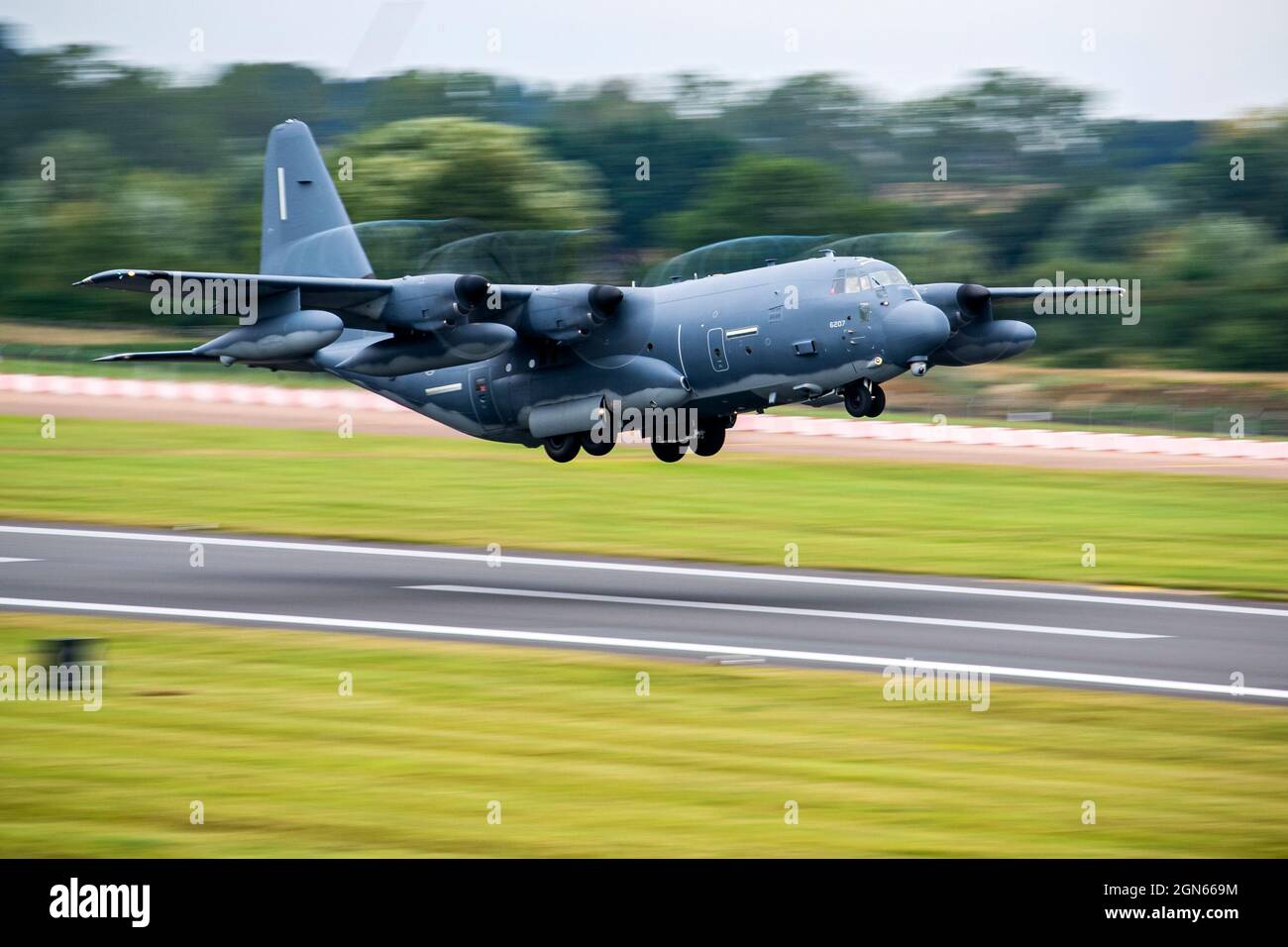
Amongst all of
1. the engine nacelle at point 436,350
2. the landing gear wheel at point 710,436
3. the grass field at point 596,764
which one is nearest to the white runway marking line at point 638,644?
the grass field at point 596,764

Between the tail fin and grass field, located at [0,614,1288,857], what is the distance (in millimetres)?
12478

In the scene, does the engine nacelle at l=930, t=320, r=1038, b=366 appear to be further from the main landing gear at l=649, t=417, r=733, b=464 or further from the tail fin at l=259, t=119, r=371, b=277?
the tail fin at l=259, t=119, r=371, b=277

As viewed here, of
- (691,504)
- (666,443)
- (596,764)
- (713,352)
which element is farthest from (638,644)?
(691,504)

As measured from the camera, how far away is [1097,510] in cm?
4112

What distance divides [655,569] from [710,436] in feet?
11.1

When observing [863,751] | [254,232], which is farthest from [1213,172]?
[863,751]

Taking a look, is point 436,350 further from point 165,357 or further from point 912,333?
point 912,333

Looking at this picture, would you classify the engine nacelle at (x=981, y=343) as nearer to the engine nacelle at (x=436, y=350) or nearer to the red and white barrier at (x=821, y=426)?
the engine nacelle at (x=436, y=350)

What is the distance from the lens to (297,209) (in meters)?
34.6

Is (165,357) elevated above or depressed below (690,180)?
below

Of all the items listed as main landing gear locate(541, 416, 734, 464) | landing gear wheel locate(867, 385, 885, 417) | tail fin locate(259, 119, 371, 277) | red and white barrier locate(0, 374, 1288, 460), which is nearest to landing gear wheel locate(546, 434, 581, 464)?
main landing gear locate(541, 416, 734, 464)

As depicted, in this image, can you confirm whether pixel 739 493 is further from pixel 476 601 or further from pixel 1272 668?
pixel 1272 668

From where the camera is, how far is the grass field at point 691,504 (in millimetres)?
34688

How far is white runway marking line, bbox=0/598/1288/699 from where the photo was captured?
22.4 m
